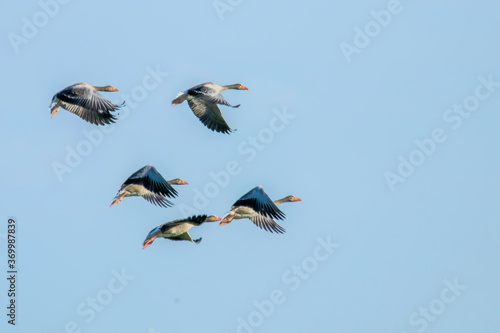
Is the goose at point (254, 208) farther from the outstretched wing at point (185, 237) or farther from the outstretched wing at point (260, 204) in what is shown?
the outstretched wing at point (185, 237)

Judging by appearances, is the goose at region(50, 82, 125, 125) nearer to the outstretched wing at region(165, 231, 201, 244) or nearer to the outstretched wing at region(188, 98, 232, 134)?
the outstretched wing at region(188, 98, 232, 134)

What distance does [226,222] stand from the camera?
30438 millimetres

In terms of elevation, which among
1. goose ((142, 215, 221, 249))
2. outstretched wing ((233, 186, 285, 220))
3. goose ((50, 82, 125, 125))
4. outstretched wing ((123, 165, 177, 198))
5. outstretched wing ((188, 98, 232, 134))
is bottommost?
goose ((142, 215, 221, 249))

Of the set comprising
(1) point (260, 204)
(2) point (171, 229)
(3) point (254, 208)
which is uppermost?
(1) point (260, 204)

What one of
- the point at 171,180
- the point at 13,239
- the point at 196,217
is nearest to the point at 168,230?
the point at 196,217

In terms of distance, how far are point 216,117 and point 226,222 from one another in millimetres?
5597

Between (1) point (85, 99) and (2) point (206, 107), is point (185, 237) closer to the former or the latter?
(2) point (206, 107)

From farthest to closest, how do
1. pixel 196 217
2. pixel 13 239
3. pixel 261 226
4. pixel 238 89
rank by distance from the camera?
pixel 238 89, pixel 13 239, pixel 261 226, pixel 196 217

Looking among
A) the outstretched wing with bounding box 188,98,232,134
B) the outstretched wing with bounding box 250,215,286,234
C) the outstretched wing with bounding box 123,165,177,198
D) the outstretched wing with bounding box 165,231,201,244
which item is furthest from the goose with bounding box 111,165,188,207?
the outstretched wing with bounding box 188,98,232,134

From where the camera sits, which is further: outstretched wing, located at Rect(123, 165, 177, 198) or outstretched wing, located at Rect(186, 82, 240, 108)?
outstretched wing, located at Rect(186, 82, 240, 108)

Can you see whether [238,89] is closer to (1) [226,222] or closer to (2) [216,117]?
(2) [216,117]

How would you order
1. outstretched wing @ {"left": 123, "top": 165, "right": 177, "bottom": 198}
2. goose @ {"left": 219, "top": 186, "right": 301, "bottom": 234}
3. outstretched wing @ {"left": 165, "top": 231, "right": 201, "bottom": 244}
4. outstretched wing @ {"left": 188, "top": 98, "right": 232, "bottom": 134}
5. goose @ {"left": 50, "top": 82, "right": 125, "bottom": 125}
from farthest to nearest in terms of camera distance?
1. outstretched wing @ {"left": 188, "top": 98, "right": 232, "bottom": 134}
2. outstretched wing @ {"left": 165, "top": 231, "right": 201, "bottom": 244}
3. goose @ {"left": 50, "top": 82, "right": 125, "bottom": 125}
4. goose @ {"left": 219, "top": 186, "right": 301, "bottom": 234}
5. outstretched wing @ {"left": 123, "top": 165, "right": 177, "bottom": 198}

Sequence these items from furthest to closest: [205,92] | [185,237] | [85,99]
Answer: [205,92] < [185,237] < [85,99]

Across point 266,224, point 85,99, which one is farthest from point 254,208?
point 85,99
